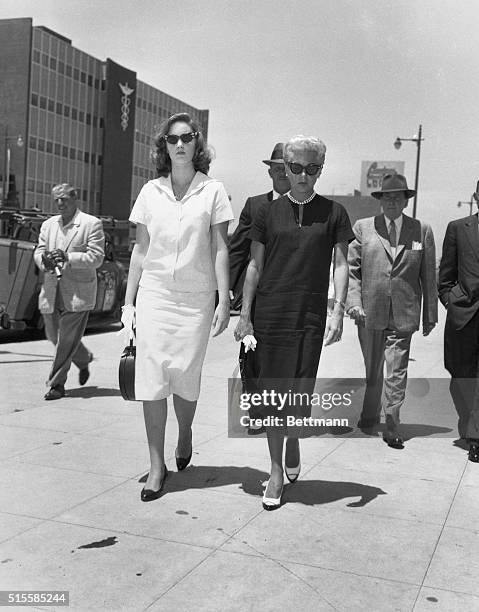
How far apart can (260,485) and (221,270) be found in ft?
4.01

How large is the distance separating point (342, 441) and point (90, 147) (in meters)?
77.0

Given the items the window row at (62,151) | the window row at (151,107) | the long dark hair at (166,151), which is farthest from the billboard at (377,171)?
the window row at (151,107)

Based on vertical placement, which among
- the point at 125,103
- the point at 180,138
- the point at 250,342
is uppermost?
the point at 125,103

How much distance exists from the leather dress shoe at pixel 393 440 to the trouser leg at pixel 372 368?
0.53m

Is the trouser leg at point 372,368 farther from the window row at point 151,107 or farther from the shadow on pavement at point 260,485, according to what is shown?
the window row at point 151,107

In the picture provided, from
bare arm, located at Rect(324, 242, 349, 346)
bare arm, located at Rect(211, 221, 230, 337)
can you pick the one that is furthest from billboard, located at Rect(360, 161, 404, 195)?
bare arm, located at Rect(211, 221, 230, 337)

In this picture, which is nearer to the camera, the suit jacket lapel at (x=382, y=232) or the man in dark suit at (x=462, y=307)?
the man in dark suit at (x=462, y=307)

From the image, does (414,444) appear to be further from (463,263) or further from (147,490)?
(147,490)

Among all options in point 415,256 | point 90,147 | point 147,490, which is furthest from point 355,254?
point 90,147

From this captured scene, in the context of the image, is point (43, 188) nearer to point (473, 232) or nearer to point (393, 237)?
point (393, 237)

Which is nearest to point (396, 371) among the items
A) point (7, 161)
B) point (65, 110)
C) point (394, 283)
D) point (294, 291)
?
point (394, 283)

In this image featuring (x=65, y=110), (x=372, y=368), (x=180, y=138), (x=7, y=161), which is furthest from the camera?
(x=65, y=110)

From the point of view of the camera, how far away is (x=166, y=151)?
457cm

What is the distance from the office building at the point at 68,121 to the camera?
226ft
